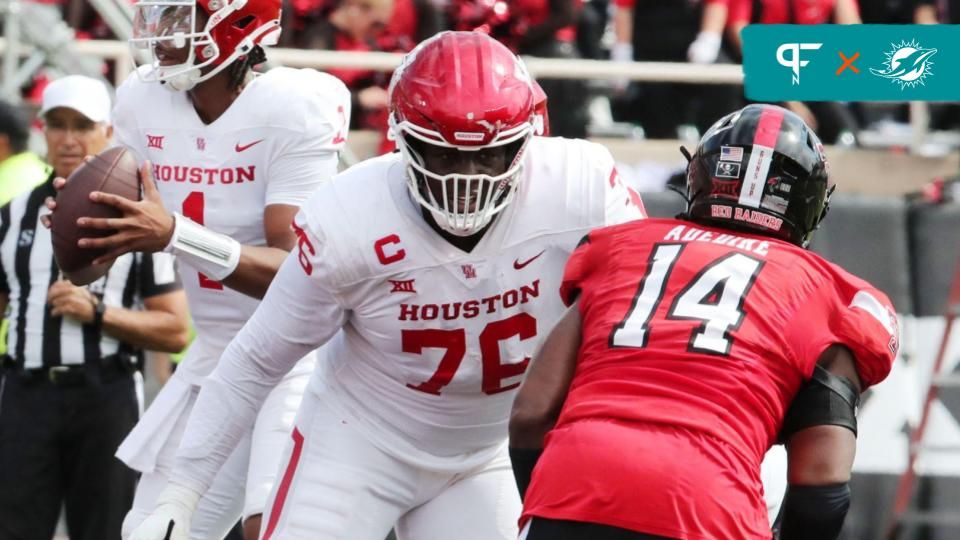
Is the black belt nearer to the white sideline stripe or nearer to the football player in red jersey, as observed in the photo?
the football player in red jersey

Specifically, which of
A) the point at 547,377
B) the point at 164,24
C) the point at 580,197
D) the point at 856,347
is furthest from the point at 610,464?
the point at 164,24

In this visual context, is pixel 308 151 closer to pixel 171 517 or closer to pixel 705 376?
pixel 171 517

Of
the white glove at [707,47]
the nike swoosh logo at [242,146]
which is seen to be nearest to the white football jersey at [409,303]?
the nike swoosh logo at [242,146]

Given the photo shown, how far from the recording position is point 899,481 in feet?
25.2

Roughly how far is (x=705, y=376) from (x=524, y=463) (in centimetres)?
47

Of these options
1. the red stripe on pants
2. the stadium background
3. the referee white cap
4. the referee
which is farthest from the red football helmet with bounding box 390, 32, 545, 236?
the stadium background

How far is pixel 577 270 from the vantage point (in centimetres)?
335

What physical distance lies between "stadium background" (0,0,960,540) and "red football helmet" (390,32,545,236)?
13.0 feet

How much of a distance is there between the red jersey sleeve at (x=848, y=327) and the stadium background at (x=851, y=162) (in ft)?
14.3

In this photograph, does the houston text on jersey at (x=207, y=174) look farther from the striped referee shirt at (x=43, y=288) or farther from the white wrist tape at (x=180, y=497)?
the striped referee shirt at (x=43, y=288)

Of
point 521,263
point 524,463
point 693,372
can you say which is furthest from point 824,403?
point 521,263

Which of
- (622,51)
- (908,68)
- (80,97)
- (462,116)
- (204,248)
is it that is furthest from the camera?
(622,51)

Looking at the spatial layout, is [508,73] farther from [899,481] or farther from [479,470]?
[899,481]

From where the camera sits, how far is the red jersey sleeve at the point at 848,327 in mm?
Answer: 3160
